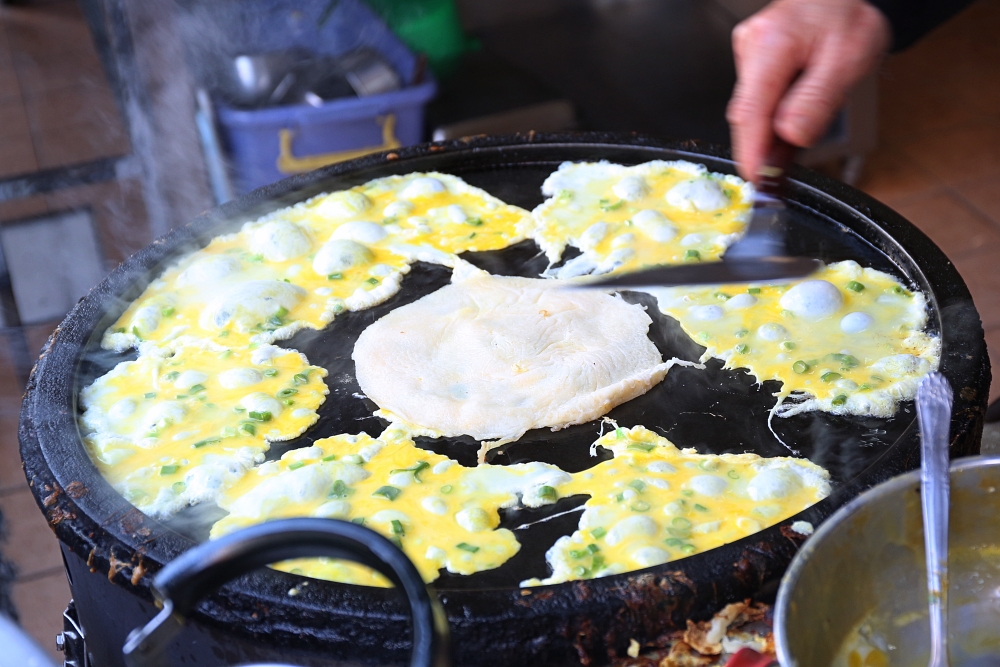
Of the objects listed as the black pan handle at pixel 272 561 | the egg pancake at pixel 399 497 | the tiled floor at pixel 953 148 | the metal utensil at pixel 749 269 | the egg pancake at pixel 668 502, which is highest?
the black pan handle at pixel 272 561

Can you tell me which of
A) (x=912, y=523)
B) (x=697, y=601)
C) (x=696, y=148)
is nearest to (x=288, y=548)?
(x=697, y=601)

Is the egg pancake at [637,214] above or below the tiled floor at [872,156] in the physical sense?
above

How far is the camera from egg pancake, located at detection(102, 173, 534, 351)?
6.57ft

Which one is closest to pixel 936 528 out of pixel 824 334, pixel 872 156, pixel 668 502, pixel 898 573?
pixel 898 573

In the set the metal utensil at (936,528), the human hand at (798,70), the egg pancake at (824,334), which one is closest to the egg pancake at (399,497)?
the egg pancake at (824,334)

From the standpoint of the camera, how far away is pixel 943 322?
176 cm

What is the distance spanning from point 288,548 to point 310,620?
455mm

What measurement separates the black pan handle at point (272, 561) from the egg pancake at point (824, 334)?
997 mm

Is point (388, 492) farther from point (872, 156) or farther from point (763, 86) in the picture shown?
point (872, 156)

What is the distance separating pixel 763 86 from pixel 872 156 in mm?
3484

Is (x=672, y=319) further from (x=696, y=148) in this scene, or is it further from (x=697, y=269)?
(x=696, y=148)

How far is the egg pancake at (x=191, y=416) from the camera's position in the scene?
162cm

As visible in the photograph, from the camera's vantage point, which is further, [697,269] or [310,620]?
[697,269]

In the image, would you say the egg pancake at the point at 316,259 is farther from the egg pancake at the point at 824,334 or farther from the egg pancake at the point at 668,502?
the egg pancake at the point at 668,502
